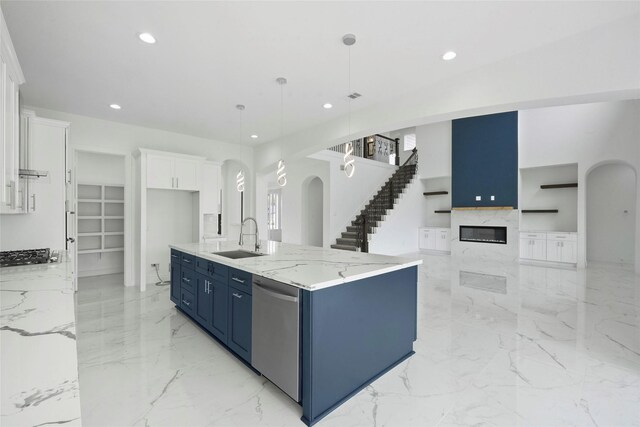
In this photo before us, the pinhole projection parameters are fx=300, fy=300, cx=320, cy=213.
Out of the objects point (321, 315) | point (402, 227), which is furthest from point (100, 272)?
point (402, 227)

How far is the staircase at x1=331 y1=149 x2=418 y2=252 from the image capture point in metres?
8.07

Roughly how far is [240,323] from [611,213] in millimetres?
9244

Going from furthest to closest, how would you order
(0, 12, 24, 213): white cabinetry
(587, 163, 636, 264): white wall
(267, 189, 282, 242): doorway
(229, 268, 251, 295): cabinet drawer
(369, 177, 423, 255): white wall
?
(267, 189, 282, 242): doorway < (369, 177, 423, 255): white wall < (587, 163, 636, 264): white wall < (229, 268, 251, 295): cabinet drawer < (0, 12, 24, 213): white cabinetry

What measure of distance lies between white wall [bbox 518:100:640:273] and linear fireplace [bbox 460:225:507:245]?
1.58 m

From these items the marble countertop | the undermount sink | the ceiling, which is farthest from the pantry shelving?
the marble countertop

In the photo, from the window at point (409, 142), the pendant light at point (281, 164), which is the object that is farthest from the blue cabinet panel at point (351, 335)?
the window at point (409, 142)

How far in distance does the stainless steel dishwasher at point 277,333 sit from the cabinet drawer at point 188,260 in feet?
4.71

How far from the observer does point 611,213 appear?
736 cm

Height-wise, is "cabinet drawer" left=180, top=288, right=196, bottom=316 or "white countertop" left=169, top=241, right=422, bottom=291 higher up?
"white countertop" left=169, top=241, right=422, bottom=291

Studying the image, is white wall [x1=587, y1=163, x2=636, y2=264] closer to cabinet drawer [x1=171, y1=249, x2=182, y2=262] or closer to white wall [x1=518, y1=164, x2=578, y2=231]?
white wall [x1=518, y1=164, x2=578, y2=231]

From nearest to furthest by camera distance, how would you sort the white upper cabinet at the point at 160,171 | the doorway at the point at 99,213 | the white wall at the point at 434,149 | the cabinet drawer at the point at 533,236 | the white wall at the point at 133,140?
the white wall at the point at 133,140 < the white upper cabinet at the point at 160,171 < the doorway at the point at 99,213 < the cabinet drawer at the point at 533,236 < the white wall at the point at 434,149

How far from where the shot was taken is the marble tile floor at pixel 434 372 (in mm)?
1977

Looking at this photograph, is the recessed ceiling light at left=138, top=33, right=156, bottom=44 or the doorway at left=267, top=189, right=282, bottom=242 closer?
the recessed ceiling light at left=138, top=33, right=156, bottom=44

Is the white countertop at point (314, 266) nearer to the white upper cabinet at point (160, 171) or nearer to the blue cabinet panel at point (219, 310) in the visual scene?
the blue cabinet panel at point (219, 310)
